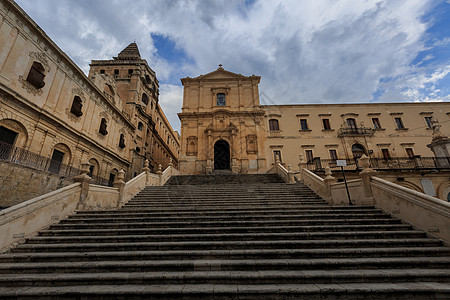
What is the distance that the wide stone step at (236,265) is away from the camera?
391 cm

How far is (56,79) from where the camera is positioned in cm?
1377

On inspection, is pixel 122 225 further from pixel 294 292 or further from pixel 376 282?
pixel 376 282

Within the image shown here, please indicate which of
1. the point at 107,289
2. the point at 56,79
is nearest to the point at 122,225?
the point at 107,289

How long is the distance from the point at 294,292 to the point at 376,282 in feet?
5.47

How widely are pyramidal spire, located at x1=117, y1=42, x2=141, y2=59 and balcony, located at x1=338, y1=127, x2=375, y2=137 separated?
104 ft

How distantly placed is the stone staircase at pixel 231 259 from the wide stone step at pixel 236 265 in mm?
19

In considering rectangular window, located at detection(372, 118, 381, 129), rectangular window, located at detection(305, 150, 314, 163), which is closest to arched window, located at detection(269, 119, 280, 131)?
rectangular window, located at detection(305, 150, 314, 163)

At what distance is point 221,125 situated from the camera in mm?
22281

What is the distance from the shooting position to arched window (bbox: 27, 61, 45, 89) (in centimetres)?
1187

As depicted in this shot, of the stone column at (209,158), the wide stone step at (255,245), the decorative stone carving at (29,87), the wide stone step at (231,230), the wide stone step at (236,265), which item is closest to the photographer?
the wide stone step at (236,265)

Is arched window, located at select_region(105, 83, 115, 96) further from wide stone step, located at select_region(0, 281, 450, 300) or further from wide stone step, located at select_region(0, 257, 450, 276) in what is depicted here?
wide stone step, located at select_region(0, 281, 450, 300)

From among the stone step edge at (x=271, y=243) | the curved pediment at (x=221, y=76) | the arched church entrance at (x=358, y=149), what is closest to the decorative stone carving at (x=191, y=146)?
the curved pediment at (x=221, y=76)

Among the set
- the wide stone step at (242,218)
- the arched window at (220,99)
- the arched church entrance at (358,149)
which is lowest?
the wide stone step at (242,218)

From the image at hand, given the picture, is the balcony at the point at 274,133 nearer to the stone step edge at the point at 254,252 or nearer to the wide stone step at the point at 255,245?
the wide stone step at the point at 255,245
